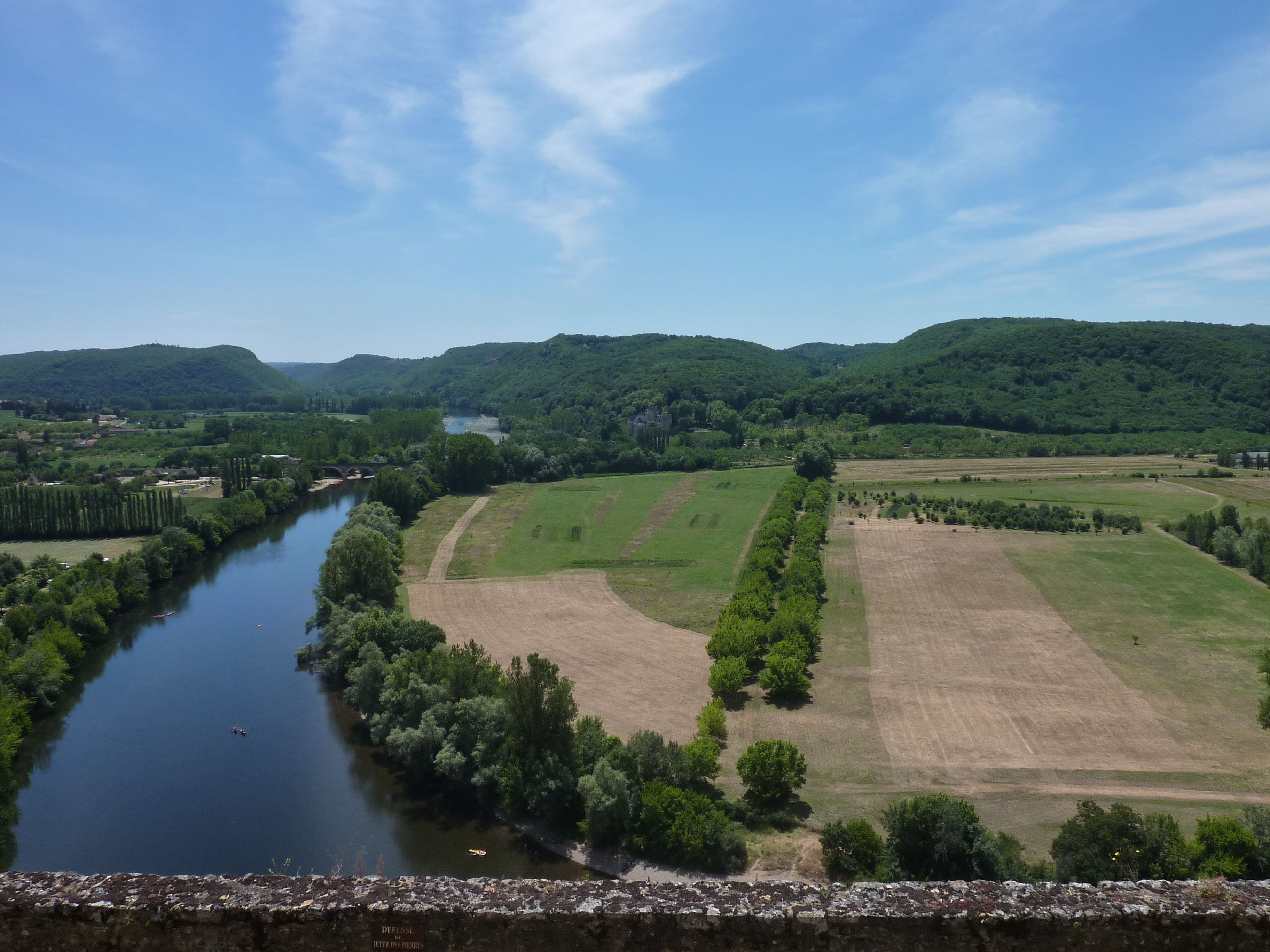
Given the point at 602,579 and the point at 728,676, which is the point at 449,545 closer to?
the point at 602,579

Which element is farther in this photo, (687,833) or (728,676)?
(728,676)

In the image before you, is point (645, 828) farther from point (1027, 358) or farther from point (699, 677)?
point (1027, 358)

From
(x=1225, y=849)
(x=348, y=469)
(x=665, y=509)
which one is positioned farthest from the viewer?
(x=348, y=469)

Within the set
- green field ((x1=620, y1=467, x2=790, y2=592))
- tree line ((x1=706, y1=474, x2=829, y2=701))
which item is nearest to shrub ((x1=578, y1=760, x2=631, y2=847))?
tree line ((x1=706, y1=474, x2=829, y2=701))

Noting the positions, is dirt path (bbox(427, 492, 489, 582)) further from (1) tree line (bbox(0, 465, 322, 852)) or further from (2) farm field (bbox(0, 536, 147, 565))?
(2) farm field (bbox(0, 536, 147, 565))

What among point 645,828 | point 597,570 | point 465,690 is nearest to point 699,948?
point 645,828

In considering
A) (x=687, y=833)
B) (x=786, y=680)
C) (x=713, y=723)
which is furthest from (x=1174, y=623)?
(x=687, y=833)
